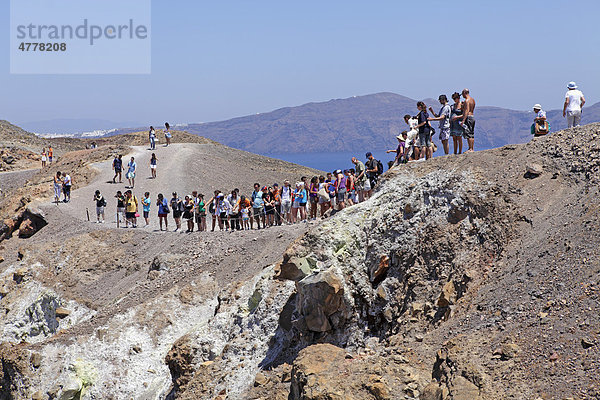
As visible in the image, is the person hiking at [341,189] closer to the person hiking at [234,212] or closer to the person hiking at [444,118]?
the person hiking at [444,118]

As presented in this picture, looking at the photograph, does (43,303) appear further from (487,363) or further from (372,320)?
(487,363)

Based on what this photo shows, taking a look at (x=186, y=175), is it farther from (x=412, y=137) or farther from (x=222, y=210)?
(x=412, y=137)

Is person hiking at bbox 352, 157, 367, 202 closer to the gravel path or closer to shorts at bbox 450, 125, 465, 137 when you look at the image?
shorts at bbox 450, 125, 465, 137

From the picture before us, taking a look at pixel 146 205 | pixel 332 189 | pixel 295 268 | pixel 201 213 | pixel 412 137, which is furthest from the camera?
pixel 146 205

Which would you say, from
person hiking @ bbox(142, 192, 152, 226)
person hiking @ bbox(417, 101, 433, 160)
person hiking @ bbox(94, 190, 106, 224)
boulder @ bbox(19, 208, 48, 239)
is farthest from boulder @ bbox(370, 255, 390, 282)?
boulder @ bbox(19, 208, 48, 239)

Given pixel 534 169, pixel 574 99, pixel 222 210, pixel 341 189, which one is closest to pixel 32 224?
pixel 222 210

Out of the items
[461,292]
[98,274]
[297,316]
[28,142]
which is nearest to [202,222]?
[98,274]

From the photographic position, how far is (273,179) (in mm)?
38844

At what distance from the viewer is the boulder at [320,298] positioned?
13328 mm

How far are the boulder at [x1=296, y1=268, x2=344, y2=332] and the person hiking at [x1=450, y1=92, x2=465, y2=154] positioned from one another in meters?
5.20

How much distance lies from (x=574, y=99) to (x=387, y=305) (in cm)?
691

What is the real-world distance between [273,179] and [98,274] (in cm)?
1551

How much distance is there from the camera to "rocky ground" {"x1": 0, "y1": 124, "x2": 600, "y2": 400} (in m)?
10.1

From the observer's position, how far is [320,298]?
44.0 ft
